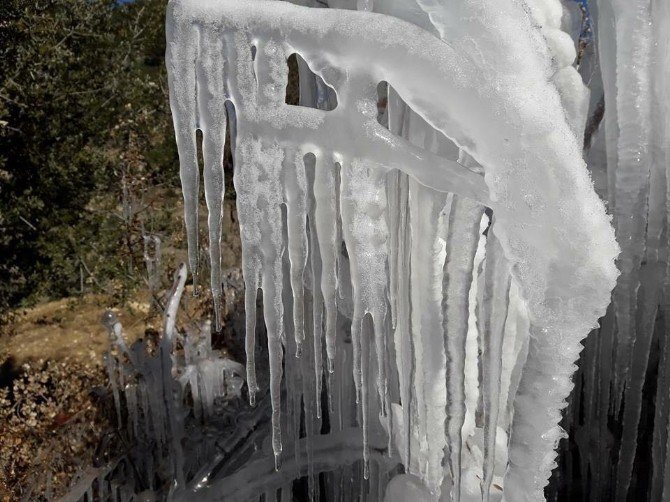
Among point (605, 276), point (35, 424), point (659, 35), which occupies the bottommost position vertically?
point (35, 424)

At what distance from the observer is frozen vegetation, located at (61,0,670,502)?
96cm

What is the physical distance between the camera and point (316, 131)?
1.12 meters

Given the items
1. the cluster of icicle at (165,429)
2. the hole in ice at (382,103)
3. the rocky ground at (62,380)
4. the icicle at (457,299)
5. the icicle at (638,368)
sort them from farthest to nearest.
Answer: the rocky ground at (62,380) → the cluster of icicle at (165,429) → the icicle at (638,368) → the hole in ice at (382,103) → the icicle at (457,299)

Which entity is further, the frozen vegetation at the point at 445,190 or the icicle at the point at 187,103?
the icicle at the point at 187,103

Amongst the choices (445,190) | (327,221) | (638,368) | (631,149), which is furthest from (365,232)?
(638,368)

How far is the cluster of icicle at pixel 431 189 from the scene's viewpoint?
0.96m

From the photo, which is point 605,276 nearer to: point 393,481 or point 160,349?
point 393,481

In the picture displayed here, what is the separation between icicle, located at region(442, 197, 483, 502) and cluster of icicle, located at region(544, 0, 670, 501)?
943 millimetres

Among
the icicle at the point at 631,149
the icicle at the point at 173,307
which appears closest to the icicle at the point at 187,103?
the icicle at the point at 631,149

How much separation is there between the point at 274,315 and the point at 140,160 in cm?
673

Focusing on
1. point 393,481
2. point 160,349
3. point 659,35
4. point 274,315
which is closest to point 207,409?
point 160,349

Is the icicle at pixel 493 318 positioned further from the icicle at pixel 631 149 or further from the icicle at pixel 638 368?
the icicle at pixel 638 368

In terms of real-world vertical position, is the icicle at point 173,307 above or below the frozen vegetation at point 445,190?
below

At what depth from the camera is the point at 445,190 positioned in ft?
3.44
